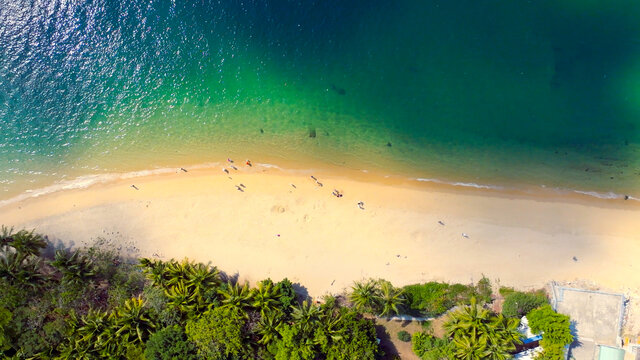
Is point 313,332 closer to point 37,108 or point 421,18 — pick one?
point 421,18

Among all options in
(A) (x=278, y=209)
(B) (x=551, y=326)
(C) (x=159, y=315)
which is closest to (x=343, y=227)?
(A) (x=278, y=209)

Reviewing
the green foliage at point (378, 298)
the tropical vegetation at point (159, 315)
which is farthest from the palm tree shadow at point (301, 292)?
the green foliage at point (378, 298)

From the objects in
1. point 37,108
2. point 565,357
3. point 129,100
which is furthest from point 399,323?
point 37,108

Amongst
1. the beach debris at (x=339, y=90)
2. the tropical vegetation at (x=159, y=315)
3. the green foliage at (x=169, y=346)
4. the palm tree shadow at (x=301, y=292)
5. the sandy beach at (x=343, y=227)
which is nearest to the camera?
the green foliage at (x=169, y=346)

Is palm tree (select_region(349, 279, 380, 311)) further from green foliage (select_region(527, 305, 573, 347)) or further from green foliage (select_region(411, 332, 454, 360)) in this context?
green foliage (select_region(527, 305, 573, 347))

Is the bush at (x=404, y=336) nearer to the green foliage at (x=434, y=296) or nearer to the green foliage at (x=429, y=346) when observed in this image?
the green foliage at (x=429, y=346)

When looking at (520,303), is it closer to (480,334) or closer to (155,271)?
(480,334)
